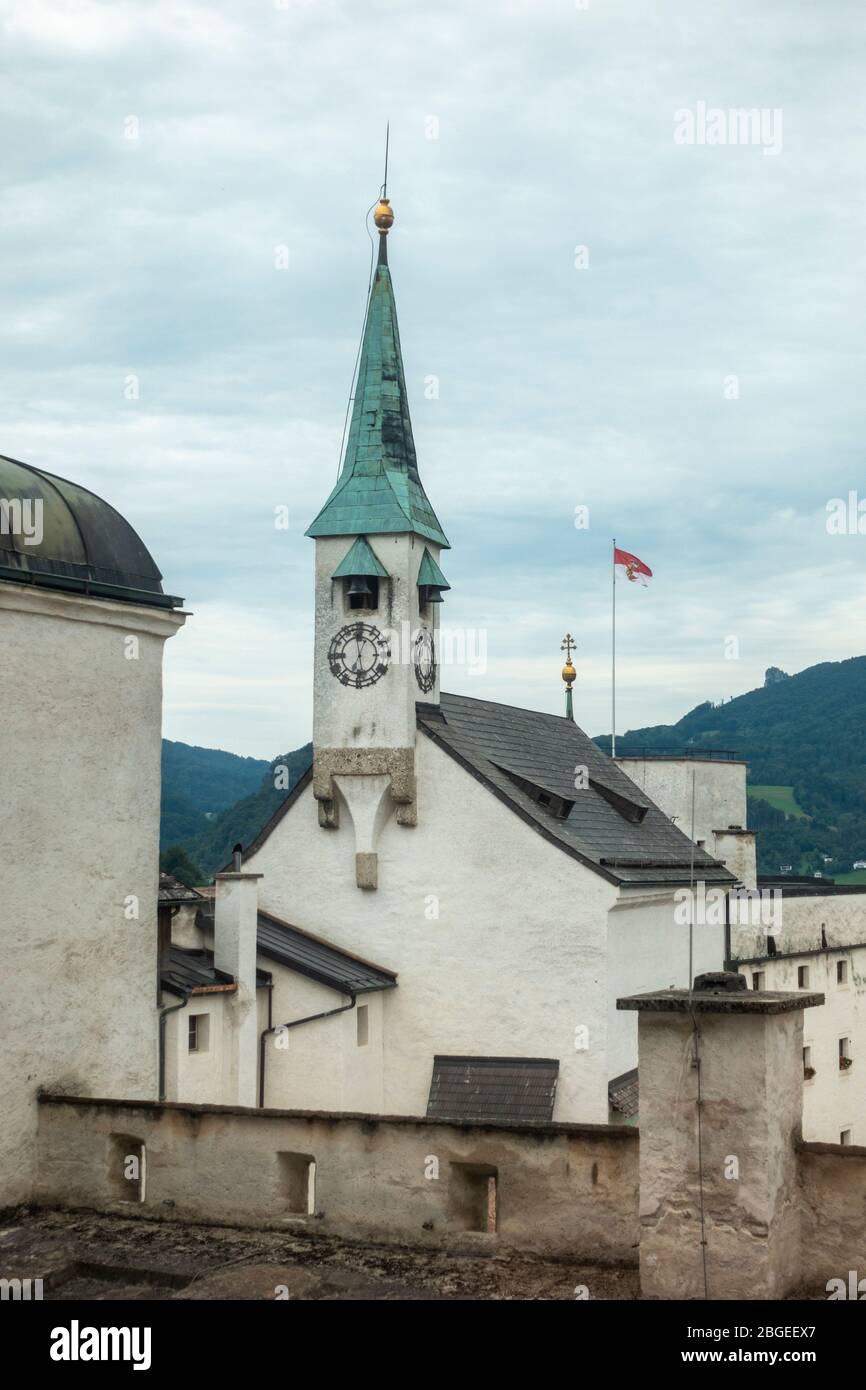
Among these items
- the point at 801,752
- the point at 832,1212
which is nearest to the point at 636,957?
the point at 832,1212

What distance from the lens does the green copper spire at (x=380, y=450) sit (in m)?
33.8

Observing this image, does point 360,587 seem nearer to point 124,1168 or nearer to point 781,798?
point 124,1168

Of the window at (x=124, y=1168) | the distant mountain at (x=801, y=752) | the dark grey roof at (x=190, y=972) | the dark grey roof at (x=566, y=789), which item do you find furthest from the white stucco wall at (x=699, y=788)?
the distant mountain at (x=801, y=752)

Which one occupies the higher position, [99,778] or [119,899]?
[99,778]

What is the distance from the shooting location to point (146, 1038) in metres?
16.2

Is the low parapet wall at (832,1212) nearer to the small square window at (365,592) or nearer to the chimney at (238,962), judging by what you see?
the chimney at (238,962)

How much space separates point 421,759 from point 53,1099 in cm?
1866

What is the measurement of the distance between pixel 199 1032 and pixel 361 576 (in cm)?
1156

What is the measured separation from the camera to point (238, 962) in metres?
26.2

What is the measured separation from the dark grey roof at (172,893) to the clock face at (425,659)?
496 inches

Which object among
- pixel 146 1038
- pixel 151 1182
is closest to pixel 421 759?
pixel 146 1038

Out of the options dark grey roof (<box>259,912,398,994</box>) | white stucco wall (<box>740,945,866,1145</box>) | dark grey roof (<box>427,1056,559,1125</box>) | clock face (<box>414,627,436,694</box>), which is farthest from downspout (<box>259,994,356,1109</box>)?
white stucco wall (<box>740,945,866,1145</box>)
